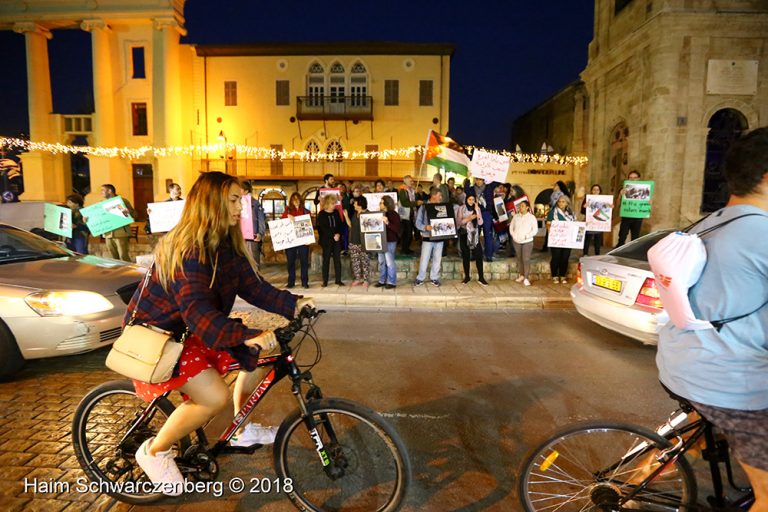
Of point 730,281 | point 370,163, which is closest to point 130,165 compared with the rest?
point 370,163

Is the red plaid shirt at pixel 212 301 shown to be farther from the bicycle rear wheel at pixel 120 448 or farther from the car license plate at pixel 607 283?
the car license plate at pixel 607 283

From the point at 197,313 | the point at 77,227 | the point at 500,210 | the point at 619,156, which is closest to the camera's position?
the point at 197,313

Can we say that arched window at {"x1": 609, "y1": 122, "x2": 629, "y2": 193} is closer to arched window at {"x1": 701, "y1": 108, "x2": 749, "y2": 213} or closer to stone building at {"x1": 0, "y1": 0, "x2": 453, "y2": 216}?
arched window at {"x1": 701, "y1": 108, "x2": 749, "y2": 213}

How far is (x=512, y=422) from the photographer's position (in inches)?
164

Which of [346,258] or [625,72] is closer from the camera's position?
[346,258]

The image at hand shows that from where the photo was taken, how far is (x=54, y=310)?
16.0ft

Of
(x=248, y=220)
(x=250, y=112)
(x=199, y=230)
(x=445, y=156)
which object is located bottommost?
(x=248, y=220)

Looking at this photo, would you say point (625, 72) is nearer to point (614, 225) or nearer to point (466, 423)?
point (614, 225)

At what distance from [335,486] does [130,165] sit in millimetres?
29817

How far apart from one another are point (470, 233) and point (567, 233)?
2141 millimetres

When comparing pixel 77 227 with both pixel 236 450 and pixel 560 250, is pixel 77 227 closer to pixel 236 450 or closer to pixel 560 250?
pixel 236 450

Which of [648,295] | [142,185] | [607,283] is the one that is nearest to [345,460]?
[648,295]

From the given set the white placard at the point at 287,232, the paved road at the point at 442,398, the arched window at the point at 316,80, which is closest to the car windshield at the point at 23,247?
the paved road at the point at 442,398

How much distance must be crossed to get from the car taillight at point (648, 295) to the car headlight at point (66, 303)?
6224 millimetres
